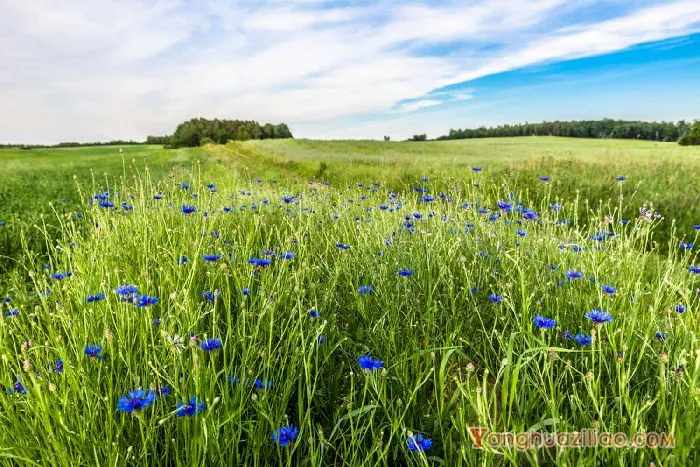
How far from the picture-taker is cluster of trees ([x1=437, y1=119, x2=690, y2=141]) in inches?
2194

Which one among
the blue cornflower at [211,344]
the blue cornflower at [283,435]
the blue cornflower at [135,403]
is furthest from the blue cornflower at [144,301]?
the blue cornflower at [283,435]

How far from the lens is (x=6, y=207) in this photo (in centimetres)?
716

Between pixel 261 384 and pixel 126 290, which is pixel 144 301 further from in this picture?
pixel 261 384

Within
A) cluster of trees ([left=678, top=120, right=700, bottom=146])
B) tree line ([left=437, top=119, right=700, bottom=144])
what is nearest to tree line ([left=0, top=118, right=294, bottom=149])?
tree line ([left=437, top=119, right=700, bottom=144])

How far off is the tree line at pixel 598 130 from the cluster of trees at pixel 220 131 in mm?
35613

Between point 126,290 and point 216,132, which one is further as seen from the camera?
point 216,132

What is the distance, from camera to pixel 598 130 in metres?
57.0

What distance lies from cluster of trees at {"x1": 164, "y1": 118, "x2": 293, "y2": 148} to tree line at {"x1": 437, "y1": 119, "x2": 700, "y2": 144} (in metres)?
35.6

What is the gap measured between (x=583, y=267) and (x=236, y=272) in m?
2.35

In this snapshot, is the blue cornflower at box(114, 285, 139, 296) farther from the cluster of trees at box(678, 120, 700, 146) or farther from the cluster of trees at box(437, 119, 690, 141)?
the cluster of trees at box(437, 119, 690, 141)

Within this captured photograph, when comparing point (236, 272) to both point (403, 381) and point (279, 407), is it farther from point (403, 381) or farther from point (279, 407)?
point (403, 381)

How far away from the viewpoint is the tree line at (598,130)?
55.7 meters

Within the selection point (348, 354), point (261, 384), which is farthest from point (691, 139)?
point (261, 384)

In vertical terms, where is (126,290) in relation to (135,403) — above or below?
above
